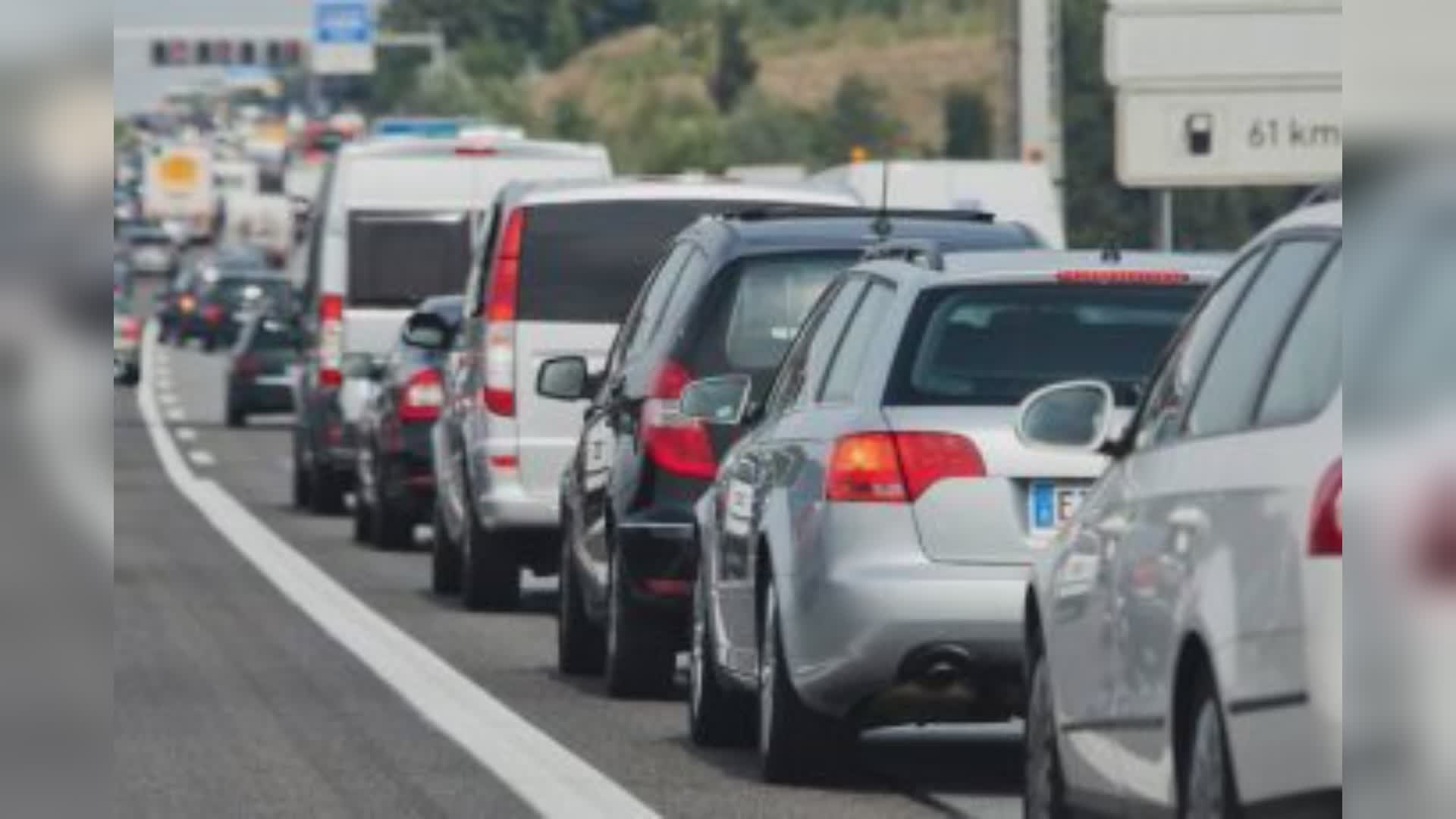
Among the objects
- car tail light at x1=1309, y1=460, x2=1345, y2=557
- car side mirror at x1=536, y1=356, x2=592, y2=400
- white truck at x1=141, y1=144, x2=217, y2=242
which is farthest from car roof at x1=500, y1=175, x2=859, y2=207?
white truck at x1=141, y1=144, x2=217, y2=242

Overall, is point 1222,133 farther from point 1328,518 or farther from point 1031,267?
point 1328,518

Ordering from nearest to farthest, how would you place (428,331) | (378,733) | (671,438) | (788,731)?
(788,731) < (378,733) < (671,438) < (428,331)

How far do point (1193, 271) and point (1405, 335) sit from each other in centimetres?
761

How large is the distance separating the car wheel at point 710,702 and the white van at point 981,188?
25.0 metres

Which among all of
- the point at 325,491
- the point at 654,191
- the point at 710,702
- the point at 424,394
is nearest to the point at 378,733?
the point at 710,702

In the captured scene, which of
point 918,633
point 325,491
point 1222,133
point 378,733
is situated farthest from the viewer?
point 1222,133

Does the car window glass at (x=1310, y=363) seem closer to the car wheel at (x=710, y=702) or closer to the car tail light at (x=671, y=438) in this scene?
the car wheel at (x=710, y=702)

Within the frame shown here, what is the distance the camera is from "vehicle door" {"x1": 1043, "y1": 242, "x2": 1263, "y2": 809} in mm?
7988

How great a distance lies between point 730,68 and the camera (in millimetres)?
169750

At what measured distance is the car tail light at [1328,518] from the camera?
240 inches

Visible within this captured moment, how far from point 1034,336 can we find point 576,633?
4822 millimetres

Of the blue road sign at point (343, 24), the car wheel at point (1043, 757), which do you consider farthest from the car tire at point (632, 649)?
the blue road sign at point (343, 24)

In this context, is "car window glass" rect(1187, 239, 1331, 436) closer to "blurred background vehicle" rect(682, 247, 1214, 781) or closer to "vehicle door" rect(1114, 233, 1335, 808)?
"vehicle door" rect(1114, 233, 1335, 808)

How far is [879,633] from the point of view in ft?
38.2
